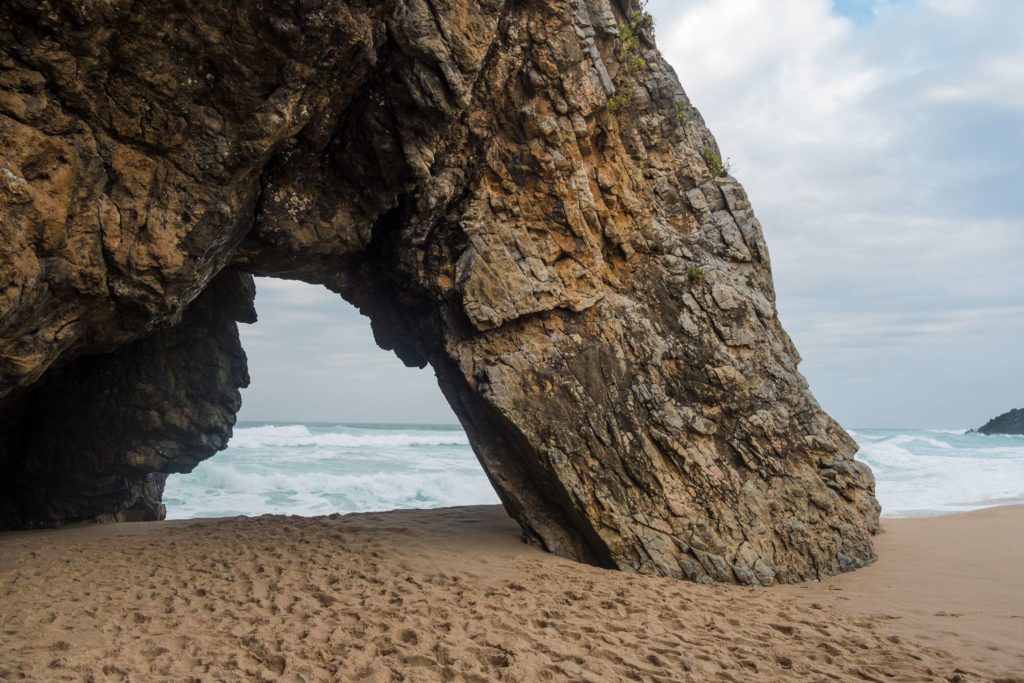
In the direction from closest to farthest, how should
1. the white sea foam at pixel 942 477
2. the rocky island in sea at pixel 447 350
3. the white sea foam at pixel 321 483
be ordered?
the rocky island in sea at pixel 447 350, the white sea foam at pixel 942 477, the white sea foam at pixel 321 483

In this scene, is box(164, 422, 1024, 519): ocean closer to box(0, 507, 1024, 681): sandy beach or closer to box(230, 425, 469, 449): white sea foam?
box(230, 425, 469, 449): white sea foam

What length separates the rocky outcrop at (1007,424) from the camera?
59062mm

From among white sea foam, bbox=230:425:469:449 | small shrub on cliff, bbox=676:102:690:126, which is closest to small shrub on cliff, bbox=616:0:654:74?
small shrub on cliff, bbox=676:102:690:126

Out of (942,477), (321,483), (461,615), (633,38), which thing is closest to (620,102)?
(633,38)

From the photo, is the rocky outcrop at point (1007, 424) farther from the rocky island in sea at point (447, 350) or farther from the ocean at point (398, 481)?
the rocky island in sea at point (447, 350)

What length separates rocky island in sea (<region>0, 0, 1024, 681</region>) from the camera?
608 cm

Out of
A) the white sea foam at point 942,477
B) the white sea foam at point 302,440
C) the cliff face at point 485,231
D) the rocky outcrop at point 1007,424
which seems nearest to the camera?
the cliff face at point 485,231

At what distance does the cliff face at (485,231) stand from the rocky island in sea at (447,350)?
0.04 metres

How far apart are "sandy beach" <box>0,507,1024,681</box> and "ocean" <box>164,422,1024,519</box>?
10.6 metres

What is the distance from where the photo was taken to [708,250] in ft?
34.1

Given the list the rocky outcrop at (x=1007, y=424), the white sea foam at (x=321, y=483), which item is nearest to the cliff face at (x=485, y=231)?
the white sea foam at (x=321, y=483)

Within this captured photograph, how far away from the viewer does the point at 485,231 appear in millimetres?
9500

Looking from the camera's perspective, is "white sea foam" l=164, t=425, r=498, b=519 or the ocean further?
"white sea foam" l=164, t=425, r=498, b=519

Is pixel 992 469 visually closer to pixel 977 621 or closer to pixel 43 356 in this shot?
pixel 977 621
